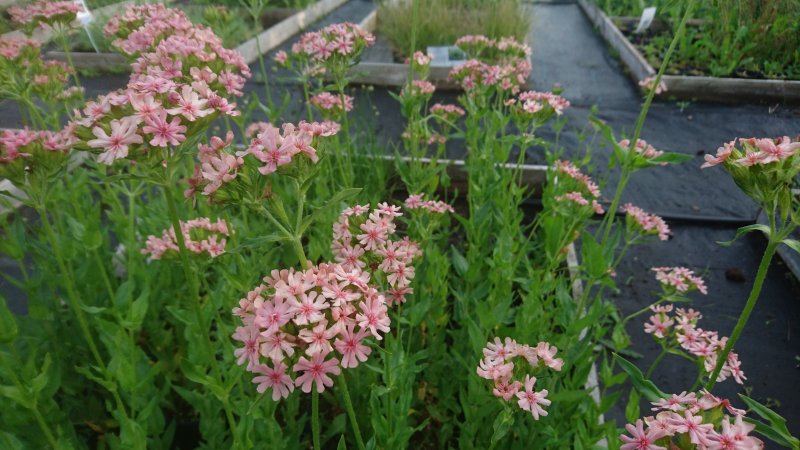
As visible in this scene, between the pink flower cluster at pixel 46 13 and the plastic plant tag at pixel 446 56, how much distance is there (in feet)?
14.0

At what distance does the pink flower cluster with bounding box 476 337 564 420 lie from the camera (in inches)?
51.4

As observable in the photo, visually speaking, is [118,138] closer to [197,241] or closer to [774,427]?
[197,241]

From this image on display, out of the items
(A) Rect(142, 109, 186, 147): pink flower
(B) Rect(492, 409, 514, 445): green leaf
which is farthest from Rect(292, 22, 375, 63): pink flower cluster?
(B) Rect(492, 409, 514, 445): green leaf

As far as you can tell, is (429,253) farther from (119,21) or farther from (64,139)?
(119,21)

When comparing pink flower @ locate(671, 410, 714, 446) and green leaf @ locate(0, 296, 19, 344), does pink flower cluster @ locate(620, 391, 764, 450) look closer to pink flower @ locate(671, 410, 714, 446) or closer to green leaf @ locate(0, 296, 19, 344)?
pink flower @ locate(671, 410, 714, 446)

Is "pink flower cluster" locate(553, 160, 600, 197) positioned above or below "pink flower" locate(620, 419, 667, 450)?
below

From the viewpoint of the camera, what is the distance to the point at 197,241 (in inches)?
69.1

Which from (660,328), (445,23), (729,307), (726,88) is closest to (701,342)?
(660,328)

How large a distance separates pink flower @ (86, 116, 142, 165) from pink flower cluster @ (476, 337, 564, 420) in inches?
40.2

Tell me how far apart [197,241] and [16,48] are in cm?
148

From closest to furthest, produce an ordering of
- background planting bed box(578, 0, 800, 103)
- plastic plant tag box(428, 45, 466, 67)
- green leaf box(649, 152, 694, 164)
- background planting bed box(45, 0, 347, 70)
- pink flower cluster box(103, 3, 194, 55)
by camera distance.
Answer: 1. green leaf box(649, 152, 694, 164)
2. pink flower cluster box(103, 3, 194, 55)
3. background planting bed box(578, 0, 800, 103)
4. plastic plant tag box(428, 45, 466, 67)
5. background planting bed box(45, 0, 347, 70)

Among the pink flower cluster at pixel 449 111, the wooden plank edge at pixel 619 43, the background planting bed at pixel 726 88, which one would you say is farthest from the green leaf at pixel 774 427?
the wooden plank edge at pixel 619 43

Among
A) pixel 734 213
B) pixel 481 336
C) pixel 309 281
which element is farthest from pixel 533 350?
pixel 734 213

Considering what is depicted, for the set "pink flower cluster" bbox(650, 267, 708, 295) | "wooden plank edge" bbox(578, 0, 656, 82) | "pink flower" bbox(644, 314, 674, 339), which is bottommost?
"wooden plank edge" bbox(578, 0, 656, 82)
